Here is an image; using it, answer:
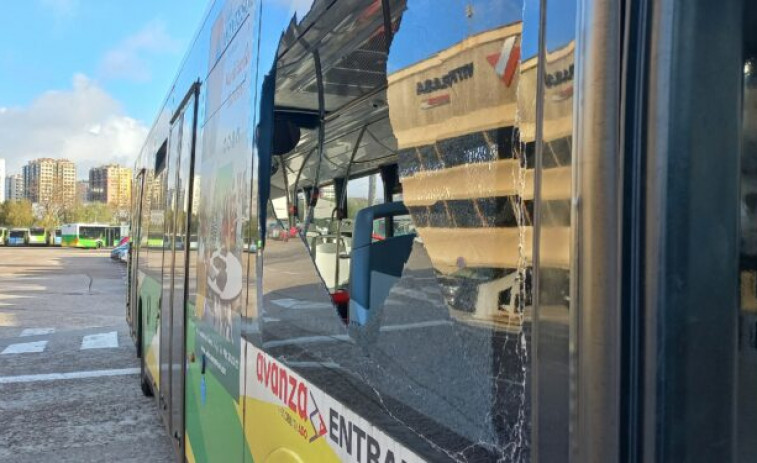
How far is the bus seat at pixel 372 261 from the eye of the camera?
1.57 metres

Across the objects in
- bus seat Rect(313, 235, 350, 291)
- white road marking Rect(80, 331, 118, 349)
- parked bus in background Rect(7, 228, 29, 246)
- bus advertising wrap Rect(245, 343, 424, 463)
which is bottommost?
white road marking Rect(80, 331, 118, 349)

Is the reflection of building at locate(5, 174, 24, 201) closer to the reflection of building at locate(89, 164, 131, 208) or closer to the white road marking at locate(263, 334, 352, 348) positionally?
the reflection of building at locate(89, 164, 131, 208)

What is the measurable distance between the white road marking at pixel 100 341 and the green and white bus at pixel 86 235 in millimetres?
54087

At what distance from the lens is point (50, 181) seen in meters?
99.0

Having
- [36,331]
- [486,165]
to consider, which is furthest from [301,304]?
[36,331]

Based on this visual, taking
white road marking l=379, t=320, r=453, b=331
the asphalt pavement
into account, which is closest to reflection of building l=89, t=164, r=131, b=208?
the asphalt pavement

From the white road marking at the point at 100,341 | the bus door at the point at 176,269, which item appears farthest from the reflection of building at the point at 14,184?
the bus door at the point at 176,269

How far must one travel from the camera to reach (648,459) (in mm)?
813

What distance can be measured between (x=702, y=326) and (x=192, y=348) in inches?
123

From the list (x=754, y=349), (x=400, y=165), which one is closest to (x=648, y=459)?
(x=754, y=349)

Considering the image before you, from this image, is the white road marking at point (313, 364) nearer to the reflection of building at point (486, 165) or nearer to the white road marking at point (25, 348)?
the reflection of building at point (486, 165)

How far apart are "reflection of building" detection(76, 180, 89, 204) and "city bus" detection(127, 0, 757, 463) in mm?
100410

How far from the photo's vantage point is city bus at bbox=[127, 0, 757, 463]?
0.81 metres

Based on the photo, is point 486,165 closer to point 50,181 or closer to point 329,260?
point 329,260
